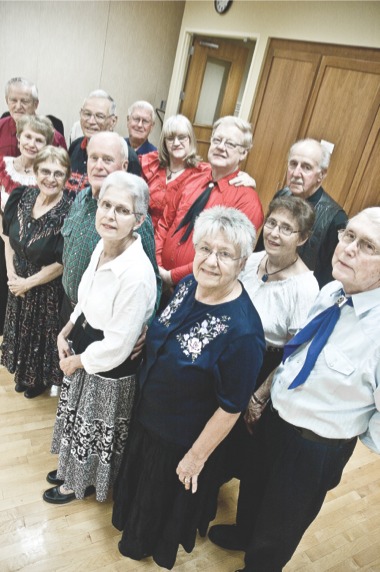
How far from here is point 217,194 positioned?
205 cm

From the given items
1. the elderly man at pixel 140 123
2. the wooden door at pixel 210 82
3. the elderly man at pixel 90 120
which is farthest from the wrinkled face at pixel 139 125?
the wooden door at pixel 210 82

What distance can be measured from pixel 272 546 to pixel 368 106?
3531mm

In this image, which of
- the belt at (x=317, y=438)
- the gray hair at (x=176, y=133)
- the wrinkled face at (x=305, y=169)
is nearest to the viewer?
the belt at (x=317, y=438)

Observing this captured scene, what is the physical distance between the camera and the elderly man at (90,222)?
1.72 metres

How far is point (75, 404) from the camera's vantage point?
1666mm

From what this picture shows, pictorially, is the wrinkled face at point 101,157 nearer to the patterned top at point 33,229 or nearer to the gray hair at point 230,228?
the patterned top at point 33,229

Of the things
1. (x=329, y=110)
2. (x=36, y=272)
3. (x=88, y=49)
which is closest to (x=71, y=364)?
(x=36, y=272)

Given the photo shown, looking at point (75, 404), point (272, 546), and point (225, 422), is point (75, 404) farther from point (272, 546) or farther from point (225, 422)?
point (272, 546)

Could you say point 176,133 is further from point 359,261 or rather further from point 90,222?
point 359,261

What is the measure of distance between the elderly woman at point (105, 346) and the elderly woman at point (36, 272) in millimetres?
462

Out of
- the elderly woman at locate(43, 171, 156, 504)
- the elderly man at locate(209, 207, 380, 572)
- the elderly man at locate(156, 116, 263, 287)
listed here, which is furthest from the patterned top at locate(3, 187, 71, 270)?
the elderly man at locate(209, 207, 380, 572)

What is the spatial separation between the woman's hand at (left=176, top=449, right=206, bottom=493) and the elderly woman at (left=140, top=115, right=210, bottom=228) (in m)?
1.53

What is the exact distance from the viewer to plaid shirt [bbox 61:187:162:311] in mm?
1715

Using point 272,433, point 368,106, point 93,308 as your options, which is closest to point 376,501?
point 272,433
